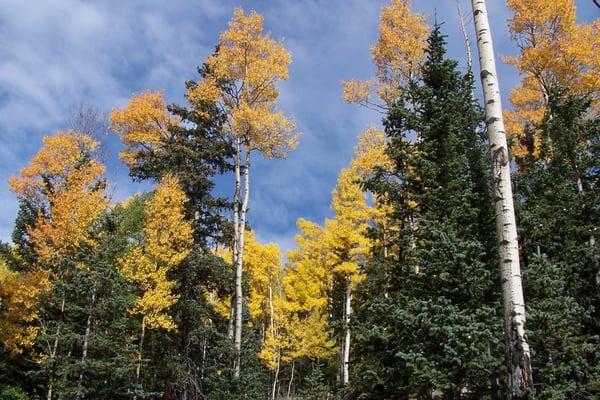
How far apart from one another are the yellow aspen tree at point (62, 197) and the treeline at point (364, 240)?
0.22 feet

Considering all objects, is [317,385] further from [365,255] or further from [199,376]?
[365,255]

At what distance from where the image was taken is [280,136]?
1587cm

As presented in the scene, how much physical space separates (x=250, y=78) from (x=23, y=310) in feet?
34.7

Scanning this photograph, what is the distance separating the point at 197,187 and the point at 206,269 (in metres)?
3.28

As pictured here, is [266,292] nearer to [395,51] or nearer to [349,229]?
[349,229]

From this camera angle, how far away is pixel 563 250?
30.7 feet

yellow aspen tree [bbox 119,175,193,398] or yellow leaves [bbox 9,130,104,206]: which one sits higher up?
yellow leaves [bbox 9,130,104,206]

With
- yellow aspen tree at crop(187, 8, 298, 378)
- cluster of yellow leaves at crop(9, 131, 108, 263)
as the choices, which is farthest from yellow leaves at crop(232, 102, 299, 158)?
cluster of yellow leaves at crop(9, 131, 108, 263)

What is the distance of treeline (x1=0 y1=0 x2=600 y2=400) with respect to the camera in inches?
281

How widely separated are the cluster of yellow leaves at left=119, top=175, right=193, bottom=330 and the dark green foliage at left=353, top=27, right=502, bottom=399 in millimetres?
7876

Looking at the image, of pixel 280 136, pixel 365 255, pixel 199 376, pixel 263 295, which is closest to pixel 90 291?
pixel 199 376

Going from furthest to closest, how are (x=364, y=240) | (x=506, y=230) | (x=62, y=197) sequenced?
(x=364, y=240) < (x=62, y=197) < (x=506, y=230)

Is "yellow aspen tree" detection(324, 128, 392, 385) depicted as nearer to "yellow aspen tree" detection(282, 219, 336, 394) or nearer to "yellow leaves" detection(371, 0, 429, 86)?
"yellow aspen tree" detection(282, 219, 336, 394)

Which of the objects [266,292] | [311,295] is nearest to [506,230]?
[311,295]
